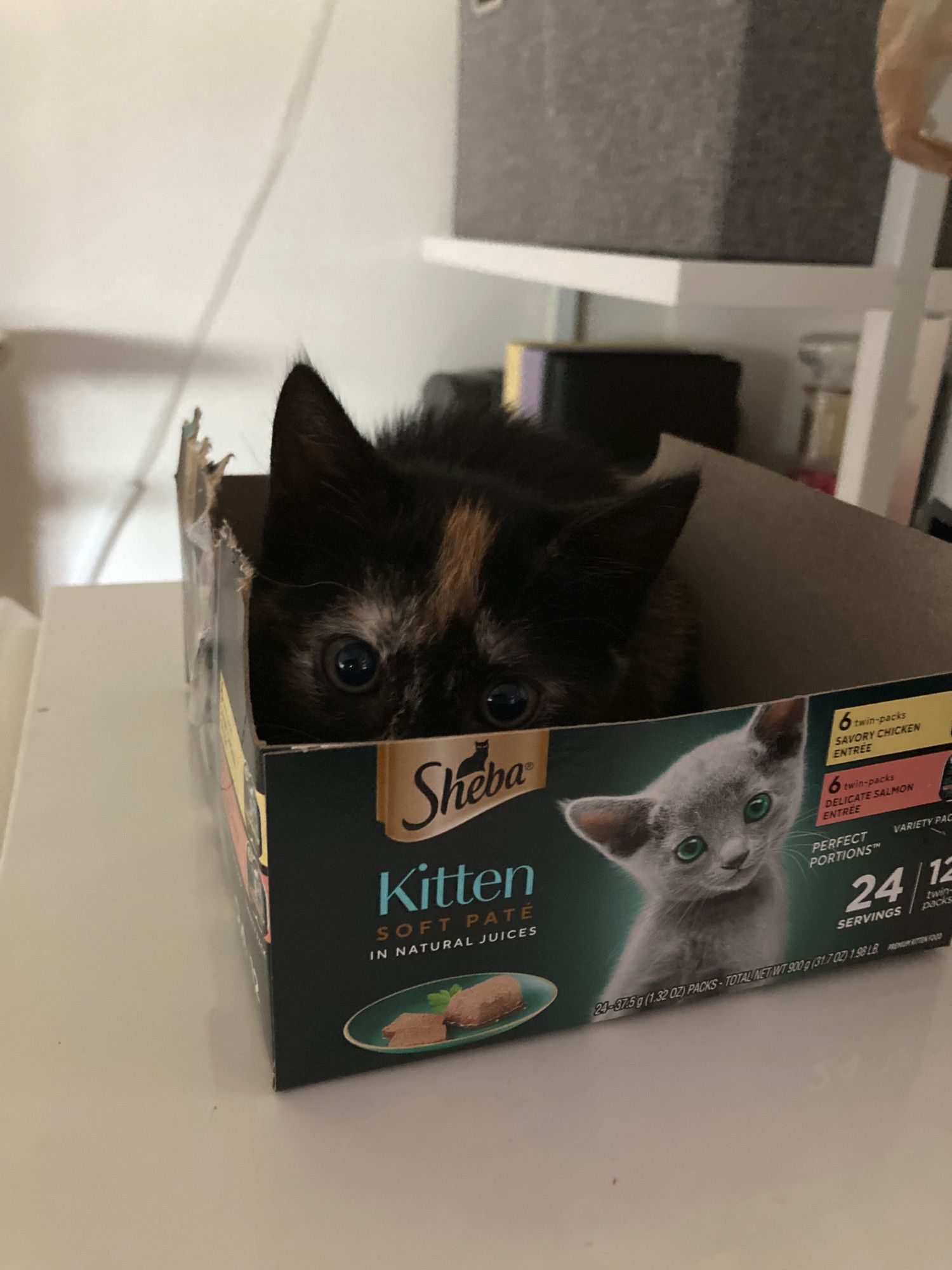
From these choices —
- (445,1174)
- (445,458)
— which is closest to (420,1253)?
(445,1174)

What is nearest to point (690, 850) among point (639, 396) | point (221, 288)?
point (639, 396)

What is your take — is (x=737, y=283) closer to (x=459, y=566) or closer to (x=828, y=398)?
(x=459, y=566)

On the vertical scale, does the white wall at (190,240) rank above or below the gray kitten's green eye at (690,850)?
above

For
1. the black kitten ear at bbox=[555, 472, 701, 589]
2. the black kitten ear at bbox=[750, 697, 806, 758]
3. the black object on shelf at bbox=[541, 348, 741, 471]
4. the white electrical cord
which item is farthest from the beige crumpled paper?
the white electrical cord

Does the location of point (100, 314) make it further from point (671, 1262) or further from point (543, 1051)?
point (671, 1262)

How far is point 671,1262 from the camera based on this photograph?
1.40 ft

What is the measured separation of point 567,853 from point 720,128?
81cm

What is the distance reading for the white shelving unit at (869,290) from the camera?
3.21 feet

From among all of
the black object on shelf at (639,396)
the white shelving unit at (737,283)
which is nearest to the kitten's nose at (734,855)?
the white shelving unit at (737,283)

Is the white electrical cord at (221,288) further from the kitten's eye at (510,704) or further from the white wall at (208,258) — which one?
the kitten's eye at (510,704)

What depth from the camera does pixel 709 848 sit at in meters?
0.52

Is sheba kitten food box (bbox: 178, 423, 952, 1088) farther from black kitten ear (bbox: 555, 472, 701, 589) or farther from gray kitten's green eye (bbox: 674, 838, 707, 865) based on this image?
black kitten ear (bbox: 555, 472, 701, 589)

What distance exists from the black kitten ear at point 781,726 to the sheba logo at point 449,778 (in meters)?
0.12

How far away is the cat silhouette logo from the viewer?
1.46ft
